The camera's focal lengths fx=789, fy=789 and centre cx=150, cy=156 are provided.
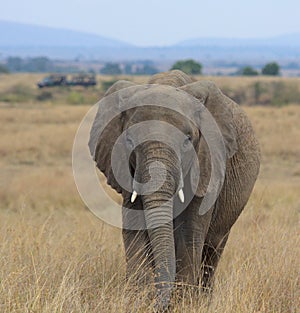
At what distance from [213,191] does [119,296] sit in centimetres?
84

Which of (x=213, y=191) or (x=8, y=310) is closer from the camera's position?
(x=8, y=310)

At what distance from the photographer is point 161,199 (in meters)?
4.00

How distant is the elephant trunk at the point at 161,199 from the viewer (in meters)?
3.99

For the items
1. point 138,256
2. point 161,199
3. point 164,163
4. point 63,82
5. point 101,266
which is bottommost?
point 63,82

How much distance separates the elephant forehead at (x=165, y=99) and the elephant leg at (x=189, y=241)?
65 centimetres

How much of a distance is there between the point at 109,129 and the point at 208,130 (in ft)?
1.91

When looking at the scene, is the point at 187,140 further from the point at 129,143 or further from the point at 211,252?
the point at 211,252

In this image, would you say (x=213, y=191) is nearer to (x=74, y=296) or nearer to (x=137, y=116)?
(x=137, y=116)

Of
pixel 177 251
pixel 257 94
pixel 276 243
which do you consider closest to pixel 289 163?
pixel 276 243

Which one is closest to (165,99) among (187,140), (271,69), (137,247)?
(187,140)

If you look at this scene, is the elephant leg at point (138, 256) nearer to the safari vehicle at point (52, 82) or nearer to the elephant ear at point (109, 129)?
the elephant ear at point (109, 129)

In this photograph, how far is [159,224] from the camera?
4031 mm

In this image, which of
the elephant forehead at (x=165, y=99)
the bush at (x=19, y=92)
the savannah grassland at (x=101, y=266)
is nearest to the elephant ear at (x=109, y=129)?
the elephant forehead at (x=165, y=99)

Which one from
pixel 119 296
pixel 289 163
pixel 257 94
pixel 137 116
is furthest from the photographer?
pixel 257 94
